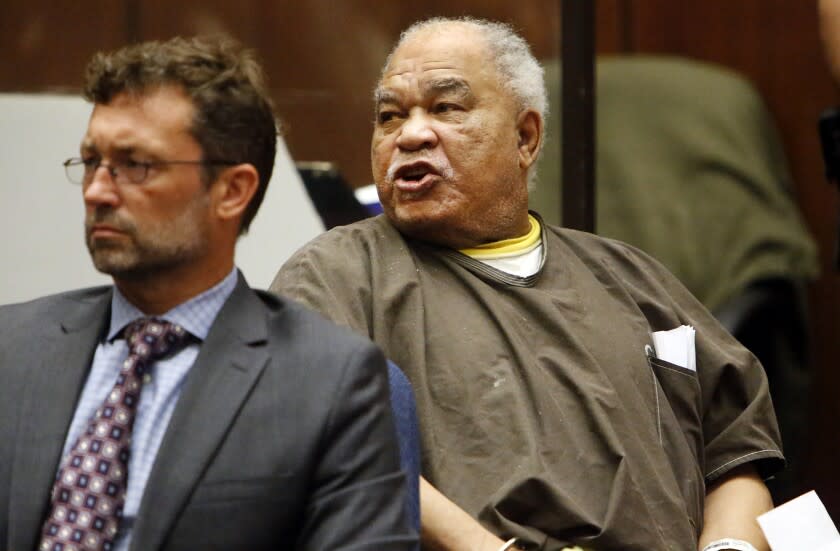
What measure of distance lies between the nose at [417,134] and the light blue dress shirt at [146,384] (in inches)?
29.0

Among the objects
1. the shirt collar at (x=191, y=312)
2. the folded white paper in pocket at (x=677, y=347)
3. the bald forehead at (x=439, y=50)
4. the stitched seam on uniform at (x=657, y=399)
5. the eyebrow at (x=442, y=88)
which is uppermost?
the bald forehead at (x=439, y=50)

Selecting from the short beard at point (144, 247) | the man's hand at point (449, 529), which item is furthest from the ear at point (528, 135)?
the short beard at point (144, 247)

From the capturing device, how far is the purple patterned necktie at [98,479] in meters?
1.71

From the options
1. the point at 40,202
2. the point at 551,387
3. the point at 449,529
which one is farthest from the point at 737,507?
the point at 40,202

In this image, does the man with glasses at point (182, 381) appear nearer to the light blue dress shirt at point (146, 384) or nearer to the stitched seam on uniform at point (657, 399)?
the light blue dress shirt at point (146, 384)

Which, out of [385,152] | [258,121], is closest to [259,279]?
[385,152]

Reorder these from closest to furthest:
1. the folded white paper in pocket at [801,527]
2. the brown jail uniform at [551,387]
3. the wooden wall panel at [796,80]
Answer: the brown jail uniform at [551,387] → the folded white paper in pocket at [801,527] → the wooden wall panel at [796,80]

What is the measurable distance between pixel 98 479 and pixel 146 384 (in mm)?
131

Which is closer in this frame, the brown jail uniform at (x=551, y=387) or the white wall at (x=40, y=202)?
the brown jail uniform at (x=551, y=387)

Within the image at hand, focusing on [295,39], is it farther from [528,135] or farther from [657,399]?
[657,399]

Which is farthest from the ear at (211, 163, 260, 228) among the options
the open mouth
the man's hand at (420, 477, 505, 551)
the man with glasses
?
the open mouth

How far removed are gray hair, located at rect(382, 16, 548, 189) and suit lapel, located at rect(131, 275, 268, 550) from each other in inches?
38.2

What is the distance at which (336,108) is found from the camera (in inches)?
135

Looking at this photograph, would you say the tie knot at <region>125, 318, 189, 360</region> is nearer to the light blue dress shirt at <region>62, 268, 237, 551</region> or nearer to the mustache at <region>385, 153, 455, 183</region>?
the light blue dress shirt at <region>62, 268, 237, 551</region>
